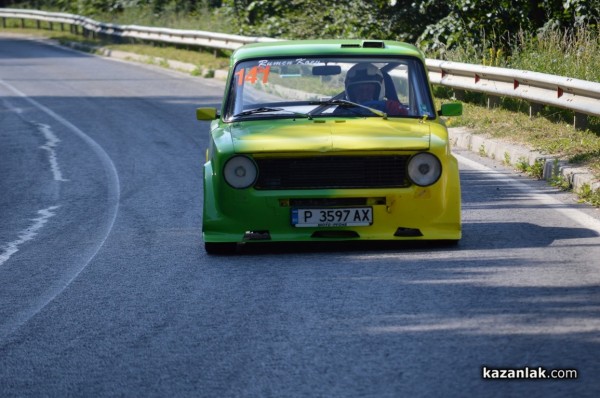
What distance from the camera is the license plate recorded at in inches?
320

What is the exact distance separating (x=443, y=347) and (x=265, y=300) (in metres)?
1.54

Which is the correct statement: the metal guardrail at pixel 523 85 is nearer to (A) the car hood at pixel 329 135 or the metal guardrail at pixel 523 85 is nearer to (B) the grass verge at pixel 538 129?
(B) the grass verge at pixel 538 129

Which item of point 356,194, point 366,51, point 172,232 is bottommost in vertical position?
point 172,232

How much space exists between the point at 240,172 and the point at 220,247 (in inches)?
23.6

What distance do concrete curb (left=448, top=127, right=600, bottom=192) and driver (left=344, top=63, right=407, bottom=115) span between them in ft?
8.06

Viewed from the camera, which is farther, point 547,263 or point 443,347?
point 547,263

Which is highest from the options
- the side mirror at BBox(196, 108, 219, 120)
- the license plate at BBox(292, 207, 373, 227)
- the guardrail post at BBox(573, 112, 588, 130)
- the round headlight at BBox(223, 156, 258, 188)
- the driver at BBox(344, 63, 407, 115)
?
the driver at BBox(344, 63, 407, 115)

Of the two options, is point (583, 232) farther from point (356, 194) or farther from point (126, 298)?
point (126, 298)

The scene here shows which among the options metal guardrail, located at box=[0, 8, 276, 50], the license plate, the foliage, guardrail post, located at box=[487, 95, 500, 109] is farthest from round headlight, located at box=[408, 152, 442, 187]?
metal guardrail, located at box=[0, 8, 276, 50]

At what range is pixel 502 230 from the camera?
8.95m

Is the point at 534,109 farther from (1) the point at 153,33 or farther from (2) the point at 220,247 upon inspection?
(1) the point at 153,33

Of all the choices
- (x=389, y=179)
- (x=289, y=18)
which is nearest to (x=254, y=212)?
(x=389, y=179)

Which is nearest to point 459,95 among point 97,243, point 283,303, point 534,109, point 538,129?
point 534,109

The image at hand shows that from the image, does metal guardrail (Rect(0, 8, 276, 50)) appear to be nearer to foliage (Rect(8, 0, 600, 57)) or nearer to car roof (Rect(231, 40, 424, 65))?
foliage (Rect(8, 0, 600, 57))
